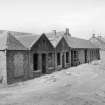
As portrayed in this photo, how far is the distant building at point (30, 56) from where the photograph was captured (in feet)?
48.4

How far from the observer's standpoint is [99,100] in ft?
35.7

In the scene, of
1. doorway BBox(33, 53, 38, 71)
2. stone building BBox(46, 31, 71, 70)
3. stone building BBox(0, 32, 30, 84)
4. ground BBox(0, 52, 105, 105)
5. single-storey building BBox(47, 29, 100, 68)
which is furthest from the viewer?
single-storey building BBox(47, 29, 100, 68)

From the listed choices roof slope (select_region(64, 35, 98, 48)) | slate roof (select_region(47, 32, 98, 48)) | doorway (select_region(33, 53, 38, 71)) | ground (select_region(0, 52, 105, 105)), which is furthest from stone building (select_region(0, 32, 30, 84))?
roof slope (select_region(64, 35, 98, 48))

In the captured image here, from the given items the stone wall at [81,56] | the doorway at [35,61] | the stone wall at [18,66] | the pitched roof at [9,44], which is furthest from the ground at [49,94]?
the stone wall at [81,56]

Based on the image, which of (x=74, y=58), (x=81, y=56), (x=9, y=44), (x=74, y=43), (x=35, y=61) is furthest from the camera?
(x=74, y=43)

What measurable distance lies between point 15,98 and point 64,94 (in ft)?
12.9

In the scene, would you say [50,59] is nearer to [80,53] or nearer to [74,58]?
[74,58]

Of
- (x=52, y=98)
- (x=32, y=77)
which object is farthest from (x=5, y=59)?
(x=52, y=98)

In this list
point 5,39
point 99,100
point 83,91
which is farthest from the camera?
point 5,39

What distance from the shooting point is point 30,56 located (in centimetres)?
1728

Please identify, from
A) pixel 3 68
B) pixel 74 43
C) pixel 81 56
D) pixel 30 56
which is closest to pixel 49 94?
pixel 3 68

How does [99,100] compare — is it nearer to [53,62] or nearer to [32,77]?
[32,77]

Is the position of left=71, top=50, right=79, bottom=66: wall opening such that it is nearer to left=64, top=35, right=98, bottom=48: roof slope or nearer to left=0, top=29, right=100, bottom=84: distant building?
left=0, top=29, right=100, bottom=84: distant building

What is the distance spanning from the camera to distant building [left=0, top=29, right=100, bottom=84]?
1474 centimetres
